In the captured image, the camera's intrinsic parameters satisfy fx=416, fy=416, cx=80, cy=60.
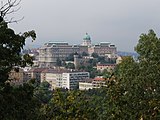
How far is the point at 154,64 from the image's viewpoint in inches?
369

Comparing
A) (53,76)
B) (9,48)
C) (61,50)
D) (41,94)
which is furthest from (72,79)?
(9,48)

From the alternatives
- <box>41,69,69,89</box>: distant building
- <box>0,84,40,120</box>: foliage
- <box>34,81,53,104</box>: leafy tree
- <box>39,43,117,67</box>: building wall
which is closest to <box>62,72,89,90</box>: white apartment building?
<box>41,69,69,89</box>: distant building

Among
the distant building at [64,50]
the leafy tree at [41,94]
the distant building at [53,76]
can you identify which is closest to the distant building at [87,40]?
the distant building at [64,50]

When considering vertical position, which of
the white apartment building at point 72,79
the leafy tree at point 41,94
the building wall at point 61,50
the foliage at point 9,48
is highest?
the building wall at point 61,50

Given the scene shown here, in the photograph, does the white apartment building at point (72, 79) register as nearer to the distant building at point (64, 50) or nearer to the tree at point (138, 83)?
the distant building at point (64, 50)

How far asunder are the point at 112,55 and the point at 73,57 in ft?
48.2

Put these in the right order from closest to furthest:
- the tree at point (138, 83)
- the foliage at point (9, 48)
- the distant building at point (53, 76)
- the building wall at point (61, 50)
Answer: the foliage at point (9, 48) < the tree at point (138, 83) < the distant building at point (53, 76) < the building wall at point (61, 50)

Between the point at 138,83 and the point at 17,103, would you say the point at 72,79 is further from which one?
the point at 17,103

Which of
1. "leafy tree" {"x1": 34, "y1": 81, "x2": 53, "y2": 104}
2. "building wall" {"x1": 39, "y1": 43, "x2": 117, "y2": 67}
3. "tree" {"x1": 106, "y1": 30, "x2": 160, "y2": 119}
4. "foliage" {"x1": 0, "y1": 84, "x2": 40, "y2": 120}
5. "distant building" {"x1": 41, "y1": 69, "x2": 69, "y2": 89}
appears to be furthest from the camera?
"building wall" {"x1": 39, "y1": 43, "x2": 117, "y2": 67}

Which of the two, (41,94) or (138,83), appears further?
(41,94)

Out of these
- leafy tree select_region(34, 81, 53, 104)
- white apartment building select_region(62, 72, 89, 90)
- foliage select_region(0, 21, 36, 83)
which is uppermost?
foliage select_region(0, 21, 36, 83)

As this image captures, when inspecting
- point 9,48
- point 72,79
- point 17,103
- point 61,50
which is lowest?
point 72,79

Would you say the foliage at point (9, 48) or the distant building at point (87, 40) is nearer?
the foliage at point (9, 48)

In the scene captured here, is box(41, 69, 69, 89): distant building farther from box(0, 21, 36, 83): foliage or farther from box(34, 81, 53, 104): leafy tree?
box(0, 21, 36, 83): foliage
